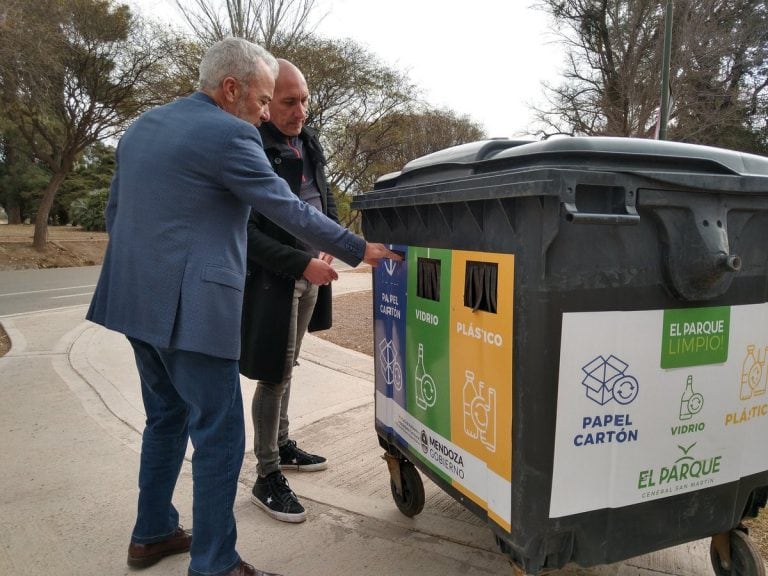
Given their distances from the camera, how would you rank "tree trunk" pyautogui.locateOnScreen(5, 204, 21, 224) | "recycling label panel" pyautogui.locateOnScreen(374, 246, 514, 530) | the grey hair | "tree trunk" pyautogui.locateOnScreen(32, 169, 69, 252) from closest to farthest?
"recycling label panel" pyautogui.locateOnScreen(374, 246, 514, 530) → the grey hair → "tree trunk" pyautogui.locateOnScreen(32, 169, 69, 252) → "tree trunk" pyautogui.locateOnScreen(5, 204, 21, 224)

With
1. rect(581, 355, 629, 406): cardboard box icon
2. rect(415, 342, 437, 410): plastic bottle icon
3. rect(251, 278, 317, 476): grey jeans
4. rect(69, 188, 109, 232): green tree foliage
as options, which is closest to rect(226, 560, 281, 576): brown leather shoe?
rect(251, 278, 317, 476): grey jeans

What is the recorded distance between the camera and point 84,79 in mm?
17125

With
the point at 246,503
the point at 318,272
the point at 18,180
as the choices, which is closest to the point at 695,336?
the point at 318,272

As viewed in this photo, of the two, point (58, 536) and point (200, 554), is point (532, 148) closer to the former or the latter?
point (200, 554)

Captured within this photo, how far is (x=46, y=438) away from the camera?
338cm

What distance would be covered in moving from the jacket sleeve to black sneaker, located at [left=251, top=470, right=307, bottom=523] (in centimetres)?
96

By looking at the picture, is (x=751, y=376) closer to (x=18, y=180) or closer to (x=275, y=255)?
(x=275, y=255)

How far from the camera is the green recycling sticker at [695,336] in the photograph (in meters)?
1.70

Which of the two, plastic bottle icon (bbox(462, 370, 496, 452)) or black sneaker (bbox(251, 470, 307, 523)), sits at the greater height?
plastic bottle icon (bbox(462, 370, 496, 452))

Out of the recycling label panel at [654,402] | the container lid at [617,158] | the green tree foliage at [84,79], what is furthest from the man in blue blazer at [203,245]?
the green tree foliage at [84,79]

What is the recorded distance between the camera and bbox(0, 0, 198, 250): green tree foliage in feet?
48.2

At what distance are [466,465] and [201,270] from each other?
1.09 m

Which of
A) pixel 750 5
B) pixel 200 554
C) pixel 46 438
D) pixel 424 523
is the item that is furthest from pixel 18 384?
pixel 750 5

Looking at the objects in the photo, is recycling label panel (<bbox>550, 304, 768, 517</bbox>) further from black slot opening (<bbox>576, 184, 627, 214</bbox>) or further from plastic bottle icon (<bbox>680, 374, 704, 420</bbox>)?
black slot opening (<bbox>576, 184, 627, 214</bbox>)
